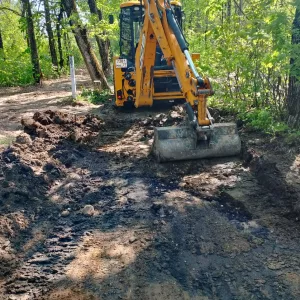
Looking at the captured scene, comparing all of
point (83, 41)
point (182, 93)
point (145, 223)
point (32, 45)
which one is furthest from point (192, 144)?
point (32, 45)

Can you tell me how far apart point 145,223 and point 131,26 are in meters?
6.67

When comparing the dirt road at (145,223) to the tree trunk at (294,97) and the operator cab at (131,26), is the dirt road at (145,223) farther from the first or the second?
the operator cab at (131,26)

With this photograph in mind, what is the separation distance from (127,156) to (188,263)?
3.46m

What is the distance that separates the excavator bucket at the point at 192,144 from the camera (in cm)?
611

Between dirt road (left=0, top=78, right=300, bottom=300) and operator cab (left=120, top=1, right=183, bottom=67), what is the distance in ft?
11.7

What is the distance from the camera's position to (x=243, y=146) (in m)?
6.52

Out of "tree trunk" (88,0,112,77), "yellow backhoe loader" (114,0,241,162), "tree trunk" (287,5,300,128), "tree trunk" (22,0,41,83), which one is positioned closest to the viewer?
"yellow backhoe loader" (114,0,241,162)

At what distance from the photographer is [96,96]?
40.6 feet

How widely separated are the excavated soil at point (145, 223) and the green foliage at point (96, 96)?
16.9ft

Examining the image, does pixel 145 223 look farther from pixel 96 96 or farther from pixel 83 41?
pixel 83 41

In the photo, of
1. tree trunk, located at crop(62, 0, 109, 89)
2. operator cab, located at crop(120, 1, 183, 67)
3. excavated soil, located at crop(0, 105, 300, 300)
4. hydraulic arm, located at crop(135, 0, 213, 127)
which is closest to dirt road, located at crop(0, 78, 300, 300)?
excavated soil, located at crop(0, 105, 300, 300)

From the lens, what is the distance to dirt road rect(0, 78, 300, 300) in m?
3.20

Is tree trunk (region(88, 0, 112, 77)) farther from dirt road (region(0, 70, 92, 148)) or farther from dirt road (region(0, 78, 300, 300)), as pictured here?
dirt road (region(0, 78, 300, 300))

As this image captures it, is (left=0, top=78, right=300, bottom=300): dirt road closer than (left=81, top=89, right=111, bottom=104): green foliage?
Yes
